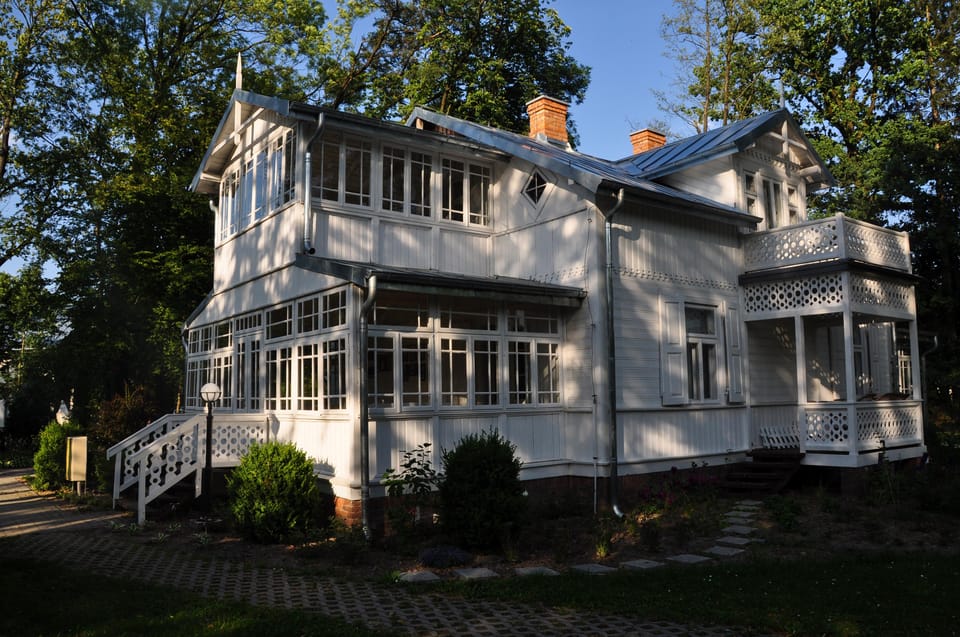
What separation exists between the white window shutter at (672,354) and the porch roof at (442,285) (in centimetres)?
184

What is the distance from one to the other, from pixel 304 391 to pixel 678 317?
22.1 ft

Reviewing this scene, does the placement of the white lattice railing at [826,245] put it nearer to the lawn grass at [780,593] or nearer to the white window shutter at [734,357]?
the white window shutter at [734,357]

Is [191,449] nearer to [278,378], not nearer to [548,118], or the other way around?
[278,378]

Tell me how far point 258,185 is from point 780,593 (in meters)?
11.5

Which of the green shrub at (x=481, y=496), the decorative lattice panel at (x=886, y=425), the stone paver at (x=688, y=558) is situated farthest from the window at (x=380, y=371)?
the decorative lattice panel at (x=886, y=425)

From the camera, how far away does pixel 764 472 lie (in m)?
Result: 13.7

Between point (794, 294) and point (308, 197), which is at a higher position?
point (308, 197)

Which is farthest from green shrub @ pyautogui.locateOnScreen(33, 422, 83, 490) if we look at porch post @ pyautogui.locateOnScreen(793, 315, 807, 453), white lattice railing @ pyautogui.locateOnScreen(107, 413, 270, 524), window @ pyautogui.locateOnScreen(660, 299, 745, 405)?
porch post @ pyautogui.locateOnScreen(793, 315, 807, 453)

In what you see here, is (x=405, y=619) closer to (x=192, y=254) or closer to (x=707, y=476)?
(x=707, y=476)

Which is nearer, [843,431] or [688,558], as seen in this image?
[688,558]

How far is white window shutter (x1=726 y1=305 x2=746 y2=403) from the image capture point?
563 inches

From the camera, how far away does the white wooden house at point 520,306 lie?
37.8ft

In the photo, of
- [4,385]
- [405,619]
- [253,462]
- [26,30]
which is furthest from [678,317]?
[4,385]

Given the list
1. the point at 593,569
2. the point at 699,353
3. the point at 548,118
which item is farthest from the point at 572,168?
the point at 593,569
